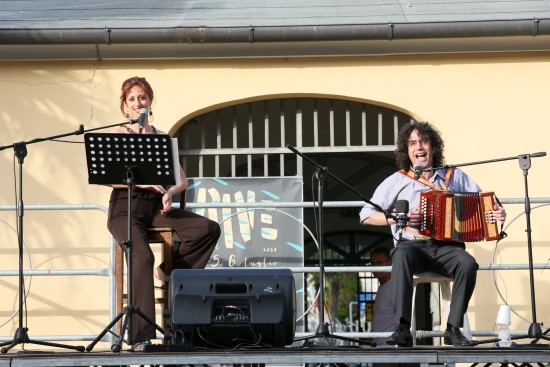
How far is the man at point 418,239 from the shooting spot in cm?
798

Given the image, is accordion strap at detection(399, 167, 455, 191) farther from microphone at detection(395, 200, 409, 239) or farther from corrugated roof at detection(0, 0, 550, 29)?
corrugated roof at detection(0, 0, 550, 29)

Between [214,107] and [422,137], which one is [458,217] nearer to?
[422,137]

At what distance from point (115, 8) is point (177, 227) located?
11.1 feet

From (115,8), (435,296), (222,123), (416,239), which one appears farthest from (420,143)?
(115,8)

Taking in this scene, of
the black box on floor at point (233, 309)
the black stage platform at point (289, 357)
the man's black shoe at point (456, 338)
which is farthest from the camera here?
the man's black shoe at point (456, 338)

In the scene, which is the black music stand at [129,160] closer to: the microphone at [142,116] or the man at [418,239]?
the microphone at [142,116]

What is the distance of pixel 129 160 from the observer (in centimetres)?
775

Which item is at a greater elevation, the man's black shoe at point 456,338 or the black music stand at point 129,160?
the black music stand at point 129,160

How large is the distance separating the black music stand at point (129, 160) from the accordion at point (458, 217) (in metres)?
1.81

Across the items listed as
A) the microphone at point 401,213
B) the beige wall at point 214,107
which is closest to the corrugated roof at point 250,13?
Result: the beige wall at point 214,107

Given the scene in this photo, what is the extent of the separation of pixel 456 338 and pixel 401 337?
45cm

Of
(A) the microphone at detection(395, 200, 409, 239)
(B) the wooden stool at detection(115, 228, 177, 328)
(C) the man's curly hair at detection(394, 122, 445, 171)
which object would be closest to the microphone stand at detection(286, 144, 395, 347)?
(A) the microphone at detection(395, 200, 409, 239)

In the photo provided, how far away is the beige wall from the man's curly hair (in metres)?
1.61

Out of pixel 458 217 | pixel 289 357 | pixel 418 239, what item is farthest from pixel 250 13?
pixel 289 357
